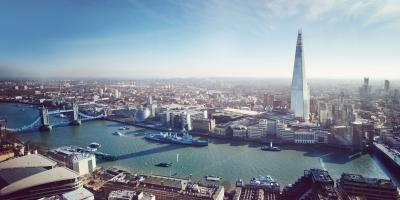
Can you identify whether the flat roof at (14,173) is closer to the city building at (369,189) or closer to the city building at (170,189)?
the city building at (170,189)

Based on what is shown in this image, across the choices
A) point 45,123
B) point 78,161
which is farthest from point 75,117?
point 78,161

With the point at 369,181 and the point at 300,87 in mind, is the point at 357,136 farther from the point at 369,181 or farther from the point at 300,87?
the point at 369,181

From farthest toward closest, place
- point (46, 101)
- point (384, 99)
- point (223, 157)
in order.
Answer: point (46, 101), point (384, 99), point (223, 157)

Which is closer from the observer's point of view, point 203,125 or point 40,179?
point 40,179

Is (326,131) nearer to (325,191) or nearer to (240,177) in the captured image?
(240,177)

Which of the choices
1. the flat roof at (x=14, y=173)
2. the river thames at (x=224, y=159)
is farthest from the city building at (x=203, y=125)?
the flat roof at (x=14, y=173)

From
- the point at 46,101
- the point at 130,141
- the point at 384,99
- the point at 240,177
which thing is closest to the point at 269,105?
the point at 384,99

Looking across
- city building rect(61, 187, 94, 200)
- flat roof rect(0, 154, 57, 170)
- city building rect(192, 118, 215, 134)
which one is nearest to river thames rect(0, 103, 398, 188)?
city building rect(192, 118, 215, 134)
